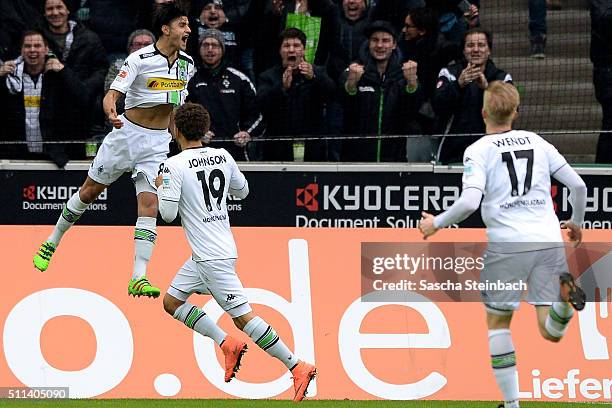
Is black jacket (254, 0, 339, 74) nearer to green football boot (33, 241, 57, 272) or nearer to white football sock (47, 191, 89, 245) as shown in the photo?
white football sock (47, 191, 89, 245)

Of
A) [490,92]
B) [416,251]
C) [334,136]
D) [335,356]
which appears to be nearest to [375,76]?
[334,136]

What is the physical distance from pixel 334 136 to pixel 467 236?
114 inches

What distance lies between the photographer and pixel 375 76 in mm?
12945

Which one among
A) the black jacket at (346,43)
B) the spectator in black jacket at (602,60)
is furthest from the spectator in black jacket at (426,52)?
the spectator in black jacket at (602,60)

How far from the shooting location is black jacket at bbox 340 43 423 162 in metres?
12.9

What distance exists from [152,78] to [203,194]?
1.56 metres

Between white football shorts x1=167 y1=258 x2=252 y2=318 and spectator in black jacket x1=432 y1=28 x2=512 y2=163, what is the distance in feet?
12.9

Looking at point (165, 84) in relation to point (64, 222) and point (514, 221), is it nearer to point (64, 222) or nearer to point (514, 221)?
point (64, 222)

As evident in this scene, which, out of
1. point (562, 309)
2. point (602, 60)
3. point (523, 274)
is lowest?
point (562, 309)

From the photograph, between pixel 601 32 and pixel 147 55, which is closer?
pixel 147 55

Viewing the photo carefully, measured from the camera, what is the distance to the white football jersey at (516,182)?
25.9 ft

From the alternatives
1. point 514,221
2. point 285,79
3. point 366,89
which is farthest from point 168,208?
point 366,89

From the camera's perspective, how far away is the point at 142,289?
9750 mm

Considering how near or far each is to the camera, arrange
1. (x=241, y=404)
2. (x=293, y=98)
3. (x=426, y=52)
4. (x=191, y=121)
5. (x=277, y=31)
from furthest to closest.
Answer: (x=277, y=31) < (x=426, y=52) < (x=293, y=98) < (x=241, y=404) < (x=191, y=121)
